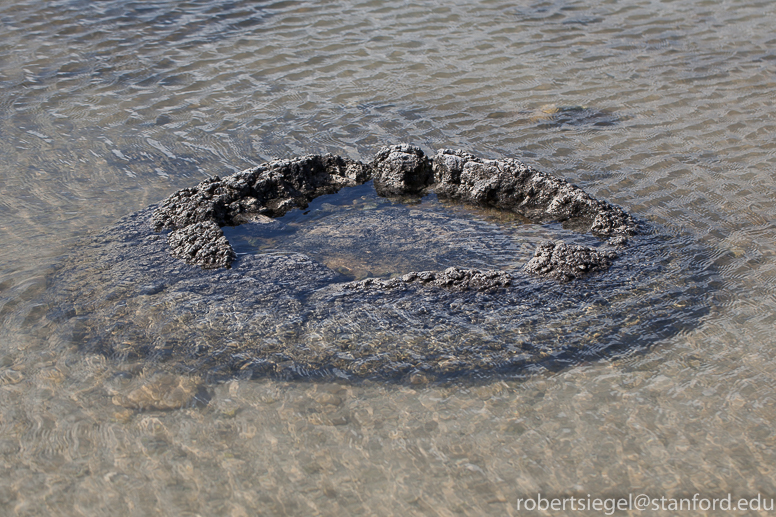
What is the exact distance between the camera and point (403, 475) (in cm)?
302

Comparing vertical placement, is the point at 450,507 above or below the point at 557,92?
below

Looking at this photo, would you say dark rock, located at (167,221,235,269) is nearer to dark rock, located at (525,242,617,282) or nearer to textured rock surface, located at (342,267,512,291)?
textured rock surface, located at (342,267,512,291)

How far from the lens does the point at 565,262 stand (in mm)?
4383

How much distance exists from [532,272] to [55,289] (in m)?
3.47

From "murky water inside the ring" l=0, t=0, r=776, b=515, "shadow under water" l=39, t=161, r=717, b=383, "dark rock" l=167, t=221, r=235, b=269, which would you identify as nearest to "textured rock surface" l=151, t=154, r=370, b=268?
"dark rock" l=167, t=221, r=235, b=269

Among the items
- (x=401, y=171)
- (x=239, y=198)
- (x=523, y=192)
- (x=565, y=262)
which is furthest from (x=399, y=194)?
(x=565, y=262)

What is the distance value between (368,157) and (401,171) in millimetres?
835

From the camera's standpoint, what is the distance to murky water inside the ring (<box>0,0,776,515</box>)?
3020mm

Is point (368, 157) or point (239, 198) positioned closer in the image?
point (239, 198)

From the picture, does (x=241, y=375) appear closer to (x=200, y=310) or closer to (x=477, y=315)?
(x=200, y=310)

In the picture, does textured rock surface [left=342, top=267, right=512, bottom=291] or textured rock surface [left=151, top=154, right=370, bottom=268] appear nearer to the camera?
textured rock surface [left=342, top=267, right=512, bottom=291]

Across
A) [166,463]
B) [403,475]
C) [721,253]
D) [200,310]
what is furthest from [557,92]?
[166,463]

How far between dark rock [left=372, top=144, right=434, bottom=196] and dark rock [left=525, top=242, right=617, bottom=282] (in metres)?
1.49

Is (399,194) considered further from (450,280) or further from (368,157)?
(450,280)
